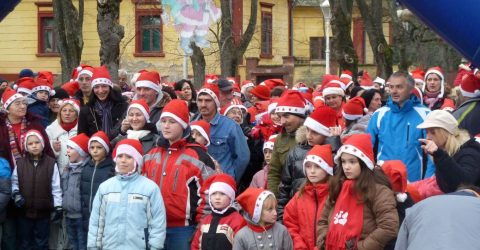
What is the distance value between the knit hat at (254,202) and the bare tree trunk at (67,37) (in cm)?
1578

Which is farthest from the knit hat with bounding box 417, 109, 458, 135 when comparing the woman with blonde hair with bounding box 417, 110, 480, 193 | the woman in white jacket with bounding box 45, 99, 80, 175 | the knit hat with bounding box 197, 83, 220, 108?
the woman in white jacket with bounding box 45, 99, 80, 175

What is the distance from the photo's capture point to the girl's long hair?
25.4 feet

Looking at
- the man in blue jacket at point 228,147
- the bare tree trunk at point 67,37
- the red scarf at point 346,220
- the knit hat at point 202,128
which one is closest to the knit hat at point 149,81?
the man in blue jacket at point 228,147

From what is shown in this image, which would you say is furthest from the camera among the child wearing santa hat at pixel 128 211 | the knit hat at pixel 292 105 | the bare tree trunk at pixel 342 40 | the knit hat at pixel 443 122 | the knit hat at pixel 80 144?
the bare tree trunk at pixel 342 40

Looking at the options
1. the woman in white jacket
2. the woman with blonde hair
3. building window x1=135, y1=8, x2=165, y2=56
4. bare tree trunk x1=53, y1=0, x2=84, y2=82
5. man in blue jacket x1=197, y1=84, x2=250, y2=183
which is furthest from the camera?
building window x1=135, y1=8, x2=165, y2=56

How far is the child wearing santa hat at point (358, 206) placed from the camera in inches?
300

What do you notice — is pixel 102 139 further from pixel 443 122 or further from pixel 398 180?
pixel 443 122

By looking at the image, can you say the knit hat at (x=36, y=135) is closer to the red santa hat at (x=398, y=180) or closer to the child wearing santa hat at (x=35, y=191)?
the child wearing santa hat at (x=35, y=191)

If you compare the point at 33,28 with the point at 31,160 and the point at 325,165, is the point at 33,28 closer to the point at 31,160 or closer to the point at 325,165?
the point at 31,160

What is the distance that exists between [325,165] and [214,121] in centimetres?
241

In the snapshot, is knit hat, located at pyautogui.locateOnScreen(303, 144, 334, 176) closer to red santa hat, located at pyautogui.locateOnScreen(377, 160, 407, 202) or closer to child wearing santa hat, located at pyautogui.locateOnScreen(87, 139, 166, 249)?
red santa hat, located at pyautogui.locateOnScreen(377, 160, 407, 202)

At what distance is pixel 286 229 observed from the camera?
27.4 ft

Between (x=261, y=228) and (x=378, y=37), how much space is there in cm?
1919

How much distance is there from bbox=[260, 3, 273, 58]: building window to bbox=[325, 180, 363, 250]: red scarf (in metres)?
36.9
